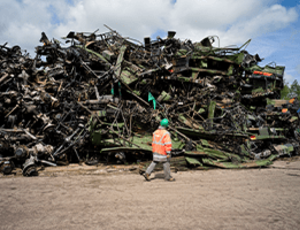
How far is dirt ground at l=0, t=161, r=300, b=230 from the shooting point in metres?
2.44

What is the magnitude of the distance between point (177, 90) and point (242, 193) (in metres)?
5.96

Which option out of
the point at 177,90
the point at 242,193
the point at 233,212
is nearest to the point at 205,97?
the point at 177,90

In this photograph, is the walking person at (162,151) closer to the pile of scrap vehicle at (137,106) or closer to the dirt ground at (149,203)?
the dirt ground at (149,203)

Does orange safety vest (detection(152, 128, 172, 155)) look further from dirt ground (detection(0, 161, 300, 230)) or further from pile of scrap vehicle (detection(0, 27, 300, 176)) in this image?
pile of scrap vehicle (detection(0, 27, 300, 176))

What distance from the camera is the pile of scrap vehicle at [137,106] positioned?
620cm

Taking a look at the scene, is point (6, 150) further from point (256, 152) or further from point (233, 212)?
point (256, 152)

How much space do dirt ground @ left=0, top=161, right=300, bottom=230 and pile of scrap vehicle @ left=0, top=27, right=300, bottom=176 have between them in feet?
4.76

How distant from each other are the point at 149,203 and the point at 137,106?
442cm

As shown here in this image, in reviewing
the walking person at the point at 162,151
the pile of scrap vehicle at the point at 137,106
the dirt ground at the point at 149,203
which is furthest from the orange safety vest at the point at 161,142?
the pile of scrap vehicle at the point at 137,106

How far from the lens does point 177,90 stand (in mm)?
8992

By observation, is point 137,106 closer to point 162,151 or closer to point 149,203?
point 162,151

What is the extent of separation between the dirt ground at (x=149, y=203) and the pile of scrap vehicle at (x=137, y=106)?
1.45 m

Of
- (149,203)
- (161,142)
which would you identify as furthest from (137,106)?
(149,203)

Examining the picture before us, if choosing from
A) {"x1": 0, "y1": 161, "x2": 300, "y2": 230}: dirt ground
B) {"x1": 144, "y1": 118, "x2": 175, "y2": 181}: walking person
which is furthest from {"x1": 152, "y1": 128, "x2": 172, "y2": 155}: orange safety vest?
{"x1": 0, "y1": 161, "x2": 300, "y2": 230}: dirt ground
